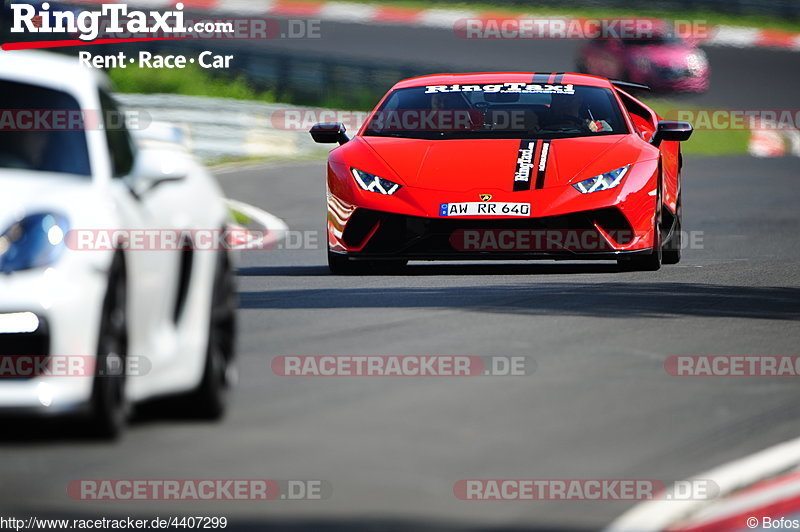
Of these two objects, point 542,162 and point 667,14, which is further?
A: point 667,14

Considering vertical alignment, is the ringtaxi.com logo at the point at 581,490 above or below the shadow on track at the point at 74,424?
above

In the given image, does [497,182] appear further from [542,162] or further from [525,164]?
[542,162]

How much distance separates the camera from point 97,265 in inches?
228

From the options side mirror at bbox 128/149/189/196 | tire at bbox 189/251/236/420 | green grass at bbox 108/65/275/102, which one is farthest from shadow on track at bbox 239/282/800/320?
green grass at bbox 108/65/275/102

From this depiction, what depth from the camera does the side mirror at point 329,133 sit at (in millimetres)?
12547

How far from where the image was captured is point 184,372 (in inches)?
257

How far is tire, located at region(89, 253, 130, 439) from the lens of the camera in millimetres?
5836

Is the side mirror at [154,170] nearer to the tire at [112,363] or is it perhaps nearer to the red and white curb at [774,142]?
the tire at [112,363]

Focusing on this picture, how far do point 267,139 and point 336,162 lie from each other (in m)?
11.8

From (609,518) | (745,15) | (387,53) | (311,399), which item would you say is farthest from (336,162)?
(745,15)

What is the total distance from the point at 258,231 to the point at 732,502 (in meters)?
10.9

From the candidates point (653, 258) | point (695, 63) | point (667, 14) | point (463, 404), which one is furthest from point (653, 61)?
point (463, 404)

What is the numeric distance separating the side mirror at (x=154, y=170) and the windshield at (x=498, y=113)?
583 cm

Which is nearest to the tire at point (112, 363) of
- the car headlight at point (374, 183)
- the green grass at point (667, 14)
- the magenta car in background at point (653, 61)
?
the car headlight at point (374, 183)
